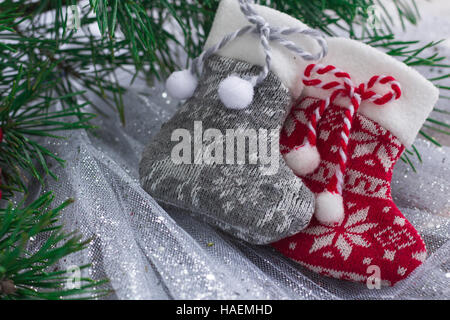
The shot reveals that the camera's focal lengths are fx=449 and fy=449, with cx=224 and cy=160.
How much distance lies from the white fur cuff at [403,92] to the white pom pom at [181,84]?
0.69 feet

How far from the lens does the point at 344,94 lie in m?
0.58

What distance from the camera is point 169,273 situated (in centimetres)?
49

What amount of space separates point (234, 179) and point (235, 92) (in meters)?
0.11

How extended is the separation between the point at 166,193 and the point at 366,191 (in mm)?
256

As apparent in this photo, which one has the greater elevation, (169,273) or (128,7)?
(128,7)

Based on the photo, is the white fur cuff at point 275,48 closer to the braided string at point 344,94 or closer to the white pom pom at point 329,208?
the braided string at point 344,94

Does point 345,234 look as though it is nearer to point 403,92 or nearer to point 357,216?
point 357,216

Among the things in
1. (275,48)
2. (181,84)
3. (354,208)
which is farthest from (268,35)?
(354,208)

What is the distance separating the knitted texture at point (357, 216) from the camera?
1.76 feet

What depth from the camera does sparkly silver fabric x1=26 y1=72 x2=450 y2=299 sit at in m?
0.48

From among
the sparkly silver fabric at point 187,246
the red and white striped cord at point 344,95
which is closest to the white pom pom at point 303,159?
the red and white striped cord at point 344,95

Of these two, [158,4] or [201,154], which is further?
[158,4]
